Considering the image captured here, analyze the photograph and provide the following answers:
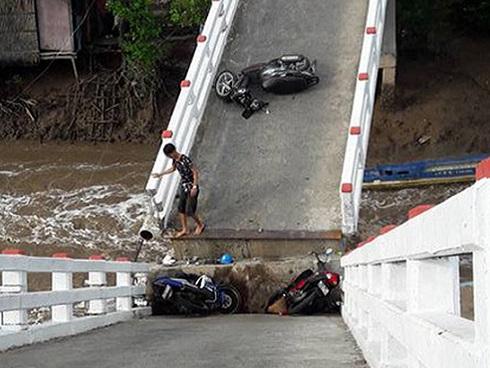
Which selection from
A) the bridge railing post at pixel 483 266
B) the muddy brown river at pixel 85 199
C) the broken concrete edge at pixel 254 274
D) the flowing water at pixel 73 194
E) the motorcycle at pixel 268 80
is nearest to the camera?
the bridge railing post at pixel 483 266

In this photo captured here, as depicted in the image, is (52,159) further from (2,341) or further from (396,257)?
(396,257)

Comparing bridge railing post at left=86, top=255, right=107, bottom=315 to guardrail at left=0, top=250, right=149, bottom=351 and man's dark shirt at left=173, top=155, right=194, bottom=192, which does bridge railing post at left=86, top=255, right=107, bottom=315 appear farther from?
man's dark shirt at left=173, top=155, right=194, bottom=192

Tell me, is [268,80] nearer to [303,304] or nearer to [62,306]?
[303,304]

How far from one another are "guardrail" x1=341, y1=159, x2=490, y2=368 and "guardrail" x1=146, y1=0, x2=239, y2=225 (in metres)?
7.39

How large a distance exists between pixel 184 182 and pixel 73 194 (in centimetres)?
822

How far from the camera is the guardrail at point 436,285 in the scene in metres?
2.29

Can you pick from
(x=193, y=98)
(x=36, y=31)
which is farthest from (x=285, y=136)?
(x=36, y=31)

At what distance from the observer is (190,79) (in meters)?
13.8

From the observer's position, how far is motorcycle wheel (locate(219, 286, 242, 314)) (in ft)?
37.4

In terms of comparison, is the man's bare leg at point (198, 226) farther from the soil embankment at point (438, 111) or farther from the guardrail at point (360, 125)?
the soil embankment at point (438, 111)

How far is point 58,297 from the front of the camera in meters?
7.95

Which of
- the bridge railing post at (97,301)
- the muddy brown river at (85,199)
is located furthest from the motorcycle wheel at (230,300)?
the muddy brown river at (85,199)

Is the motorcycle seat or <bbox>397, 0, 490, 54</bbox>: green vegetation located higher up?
<bbox>397, 0, 490, 54</bbox>: green vegetation

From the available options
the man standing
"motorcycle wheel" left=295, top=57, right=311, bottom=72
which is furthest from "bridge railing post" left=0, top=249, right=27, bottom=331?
"motorcycle wheel" left=295, top=57, right=311, bottom=72
